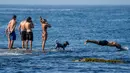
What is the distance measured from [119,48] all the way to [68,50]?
283cm

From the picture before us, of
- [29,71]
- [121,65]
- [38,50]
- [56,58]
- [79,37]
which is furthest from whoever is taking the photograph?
[79,37]

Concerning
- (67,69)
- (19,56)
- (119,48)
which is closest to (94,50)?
(119,48)

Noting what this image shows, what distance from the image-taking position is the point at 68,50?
106 ft

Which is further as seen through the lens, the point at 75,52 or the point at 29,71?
the point at 75,52

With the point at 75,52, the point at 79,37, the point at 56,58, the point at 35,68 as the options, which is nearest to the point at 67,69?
the point at 35,68

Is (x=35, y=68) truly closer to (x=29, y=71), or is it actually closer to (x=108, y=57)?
(x=29, y=71)

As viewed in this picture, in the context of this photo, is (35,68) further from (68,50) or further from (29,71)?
(68,50)

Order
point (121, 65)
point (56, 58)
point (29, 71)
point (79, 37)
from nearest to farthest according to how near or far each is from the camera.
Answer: point (29, 71), point (121, 65), point (56, 58), point (79, 37)

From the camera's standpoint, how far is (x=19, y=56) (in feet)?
93.5

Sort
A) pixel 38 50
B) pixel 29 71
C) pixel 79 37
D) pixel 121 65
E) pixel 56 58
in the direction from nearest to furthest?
pixel 29 71, pixel 121 65, pixel 56 58, pixel 38 50, pixel 79 37

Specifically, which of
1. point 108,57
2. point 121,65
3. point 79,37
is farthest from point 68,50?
→ point 79,37

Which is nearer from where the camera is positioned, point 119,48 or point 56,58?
point 56,58

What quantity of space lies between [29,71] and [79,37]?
18.8 meters

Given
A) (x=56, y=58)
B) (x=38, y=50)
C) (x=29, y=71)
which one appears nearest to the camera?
(x=29, y=71)
